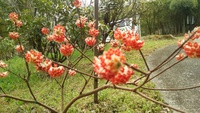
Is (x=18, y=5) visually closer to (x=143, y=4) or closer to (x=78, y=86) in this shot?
(x=78, y=86)

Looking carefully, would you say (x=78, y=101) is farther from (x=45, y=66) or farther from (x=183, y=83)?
(x=45, y=66)

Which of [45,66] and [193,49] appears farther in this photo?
[45,66]

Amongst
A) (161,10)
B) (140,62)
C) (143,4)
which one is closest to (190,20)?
(161,10)

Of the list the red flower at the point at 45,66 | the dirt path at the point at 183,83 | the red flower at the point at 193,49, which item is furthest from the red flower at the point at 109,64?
the dirt path at the point at 183,83

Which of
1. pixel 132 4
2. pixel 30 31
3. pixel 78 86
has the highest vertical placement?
pixel 132 4

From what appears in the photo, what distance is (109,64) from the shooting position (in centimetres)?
66

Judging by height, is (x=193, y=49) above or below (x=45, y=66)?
above

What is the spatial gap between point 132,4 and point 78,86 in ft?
15.0

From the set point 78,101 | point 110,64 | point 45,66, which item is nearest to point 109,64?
point 110,64

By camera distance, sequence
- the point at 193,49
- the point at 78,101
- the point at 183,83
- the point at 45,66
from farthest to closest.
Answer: the point at 183,83, the point at 78,101, the point at 45,66, the point at 193,49

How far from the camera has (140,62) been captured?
6.13 meters

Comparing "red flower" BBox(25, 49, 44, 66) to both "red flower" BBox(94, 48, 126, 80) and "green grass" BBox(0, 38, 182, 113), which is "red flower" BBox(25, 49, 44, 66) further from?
"green grass" BBox(0, 38, 182, 113)

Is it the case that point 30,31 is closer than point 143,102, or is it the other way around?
point 143,102

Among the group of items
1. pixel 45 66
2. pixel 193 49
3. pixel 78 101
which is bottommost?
pixel 78 101
